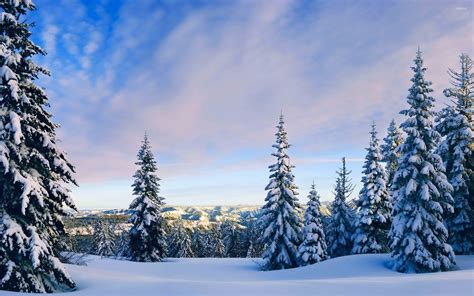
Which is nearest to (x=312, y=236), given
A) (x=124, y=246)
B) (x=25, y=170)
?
(x=25, y=170)

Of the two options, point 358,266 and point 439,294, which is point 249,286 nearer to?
point 439,294

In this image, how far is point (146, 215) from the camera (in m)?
33.3

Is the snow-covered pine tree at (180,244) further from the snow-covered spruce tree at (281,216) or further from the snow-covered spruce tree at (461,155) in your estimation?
the snow-covered spruce tree at (461,155)

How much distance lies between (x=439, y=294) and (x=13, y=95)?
1414 centimetres

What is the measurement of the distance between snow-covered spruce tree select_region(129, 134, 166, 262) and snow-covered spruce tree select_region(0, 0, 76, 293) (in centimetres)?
2024

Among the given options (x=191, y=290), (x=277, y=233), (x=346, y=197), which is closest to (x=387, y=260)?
(x=277, y=233)

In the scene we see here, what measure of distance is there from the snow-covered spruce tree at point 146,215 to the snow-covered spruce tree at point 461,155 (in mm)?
25048

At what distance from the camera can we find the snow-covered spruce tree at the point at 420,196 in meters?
19.6

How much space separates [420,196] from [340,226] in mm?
15442

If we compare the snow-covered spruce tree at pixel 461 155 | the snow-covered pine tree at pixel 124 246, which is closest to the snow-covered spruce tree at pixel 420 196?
the snow-covered spruce tree at pixel 461 155

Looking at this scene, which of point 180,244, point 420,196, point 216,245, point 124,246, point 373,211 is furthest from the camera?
point 216,245

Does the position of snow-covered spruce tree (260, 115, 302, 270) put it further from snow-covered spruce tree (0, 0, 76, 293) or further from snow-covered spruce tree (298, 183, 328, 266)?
snow-covered spruce tree (0, 0, 76, 293)

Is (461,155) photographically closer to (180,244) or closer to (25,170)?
(25,170)

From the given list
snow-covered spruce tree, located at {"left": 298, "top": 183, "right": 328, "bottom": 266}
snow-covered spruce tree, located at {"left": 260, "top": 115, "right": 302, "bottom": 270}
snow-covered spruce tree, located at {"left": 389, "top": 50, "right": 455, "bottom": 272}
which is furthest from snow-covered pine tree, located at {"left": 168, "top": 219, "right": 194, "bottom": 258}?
snow-covered spruce tree, located at {"left": 389, "top": 50, "right": 455, "bottom": 272}
